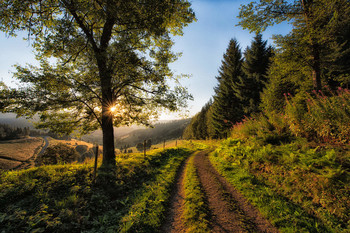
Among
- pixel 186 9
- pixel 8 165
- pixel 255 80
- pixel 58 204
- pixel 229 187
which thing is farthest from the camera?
pixel 255 80

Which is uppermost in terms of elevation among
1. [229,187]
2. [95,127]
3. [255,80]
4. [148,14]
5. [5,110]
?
[255,80]

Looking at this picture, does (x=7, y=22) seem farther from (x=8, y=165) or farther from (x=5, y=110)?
(x=8, y=165)

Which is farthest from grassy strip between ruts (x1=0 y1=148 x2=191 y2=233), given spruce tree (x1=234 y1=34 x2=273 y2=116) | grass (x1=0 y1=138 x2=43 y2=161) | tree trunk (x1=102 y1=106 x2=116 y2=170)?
spruce tree (x1=234 y1=34 x2=273 y2=116)

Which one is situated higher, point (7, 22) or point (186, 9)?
point (186, 9)

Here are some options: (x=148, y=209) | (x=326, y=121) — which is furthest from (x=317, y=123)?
(x=148, y=209)

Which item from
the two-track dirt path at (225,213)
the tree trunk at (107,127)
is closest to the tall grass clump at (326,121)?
the two-track dirt path at (225,213)

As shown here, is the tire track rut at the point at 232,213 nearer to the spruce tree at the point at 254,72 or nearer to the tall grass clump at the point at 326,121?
the tall grass clump at the point at 326,121

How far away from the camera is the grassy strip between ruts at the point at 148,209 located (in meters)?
3.36

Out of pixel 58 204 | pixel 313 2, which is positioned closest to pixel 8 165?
pixel 58 204

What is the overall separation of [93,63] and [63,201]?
6.90 m

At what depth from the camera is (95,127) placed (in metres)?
8.41

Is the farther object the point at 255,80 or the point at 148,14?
the point at 255,80

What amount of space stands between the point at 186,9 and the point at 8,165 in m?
14.1

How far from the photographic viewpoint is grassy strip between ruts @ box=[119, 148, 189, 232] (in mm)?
3357
